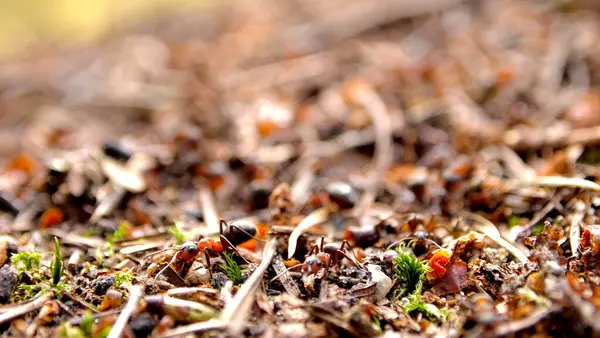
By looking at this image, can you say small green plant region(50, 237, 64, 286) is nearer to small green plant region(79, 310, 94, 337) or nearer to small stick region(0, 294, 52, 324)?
small stick region(0, 294, 52, 324)

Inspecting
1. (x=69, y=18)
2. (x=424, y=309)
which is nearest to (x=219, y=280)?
(x=424, y=309)

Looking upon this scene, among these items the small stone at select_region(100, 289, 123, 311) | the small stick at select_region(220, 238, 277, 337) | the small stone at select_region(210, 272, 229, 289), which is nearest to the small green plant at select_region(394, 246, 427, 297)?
the small stick at select_region(220, 238, 277, 337)

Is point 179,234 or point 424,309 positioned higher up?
point 179,234

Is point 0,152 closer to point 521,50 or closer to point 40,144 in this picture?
point 40,144

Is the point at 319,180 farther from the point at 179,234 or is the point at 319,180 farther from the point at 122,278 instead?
the point at 122,278

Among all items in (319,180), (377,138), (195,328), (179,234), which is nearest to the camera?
(195,328)

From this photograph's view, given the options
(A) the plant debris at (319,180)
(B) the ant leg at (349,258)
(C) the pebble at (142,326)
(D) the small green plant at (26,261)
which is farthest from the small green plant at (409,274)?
(D) the small green plant at (26,261)

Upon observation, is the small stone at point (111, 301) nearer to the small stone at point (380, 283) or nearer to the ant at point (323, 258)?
the ant at point (323, 258)
